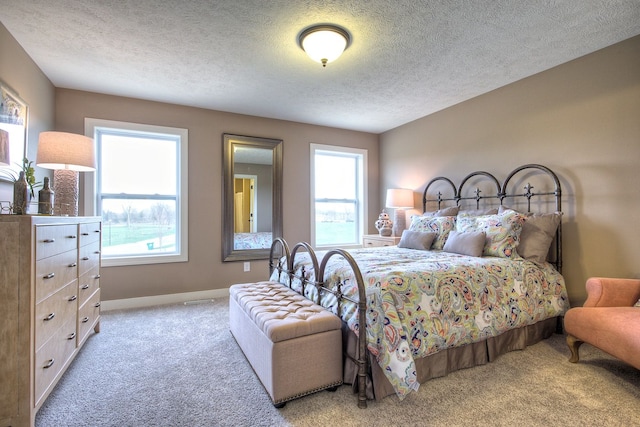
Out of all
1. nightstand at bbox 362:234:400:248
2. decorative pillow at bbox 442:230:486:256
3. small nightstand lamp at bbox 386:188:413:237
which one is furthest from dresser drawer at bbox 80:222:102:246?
small nightstand lamp at bbox 386:188:413:237

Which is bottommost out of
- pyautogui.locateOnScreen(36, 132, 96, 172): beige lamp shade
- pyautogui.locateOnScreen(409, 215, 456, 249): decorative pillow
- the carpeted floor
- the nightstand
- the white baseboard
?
the carpeted floor

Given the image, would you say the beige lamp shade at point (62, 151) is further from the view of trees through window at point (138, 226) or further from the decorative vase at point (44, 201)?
the view of trees through window at point (138, 226)

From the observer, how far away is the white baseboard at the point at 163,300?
138 inches

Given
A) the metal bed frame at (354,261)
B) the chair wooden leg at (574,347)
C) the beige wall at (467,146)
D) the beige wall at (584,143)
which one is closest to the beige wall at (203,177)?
the beige wall at (467,146)

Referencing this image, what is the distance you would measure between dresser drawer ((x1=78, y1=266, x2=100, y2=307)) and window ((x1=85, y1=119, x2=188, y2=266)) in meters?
0.98

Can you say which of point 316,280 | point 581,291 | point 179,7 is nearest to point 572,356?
point 581,291

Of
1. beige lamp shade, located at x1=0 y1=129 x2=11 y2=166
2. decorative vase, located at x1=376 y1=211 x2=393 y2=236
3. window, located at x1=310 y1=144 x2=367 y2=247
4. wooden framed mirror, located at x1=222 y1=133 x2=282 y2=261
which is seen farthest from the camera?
window, located at x1=310 y1=144 x2=367 y2=247

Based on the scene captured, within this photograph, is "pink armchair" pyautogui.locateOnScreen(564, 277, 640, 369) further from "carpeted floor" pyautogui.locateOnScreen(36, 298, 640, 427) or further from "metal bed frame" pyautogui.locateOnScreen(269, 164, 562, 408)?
"metal bed frame" pyautogui.locateOnScreen(269, 164, 562, 408)

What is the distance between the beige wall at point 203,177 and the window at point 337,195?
180mm

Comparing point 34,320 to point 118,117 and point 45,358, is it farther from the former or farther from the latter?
point 118,117

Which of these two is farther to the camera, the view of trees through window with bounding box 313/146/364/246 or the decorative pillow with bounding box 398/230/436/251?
the view of trees through window with bounding box 313/146/364/246

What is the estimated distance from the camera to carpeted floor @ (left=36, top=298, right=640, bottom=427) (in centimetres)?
161

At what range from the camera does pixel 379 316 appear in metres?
1.73

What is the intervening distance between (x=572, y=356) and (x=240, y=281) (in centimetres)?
354
